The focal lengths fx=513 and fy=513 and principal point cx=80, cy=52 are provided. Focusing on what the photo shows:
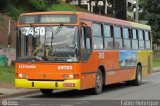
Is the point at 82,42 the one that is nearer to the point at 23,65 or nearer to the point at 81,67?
the point at 81,67

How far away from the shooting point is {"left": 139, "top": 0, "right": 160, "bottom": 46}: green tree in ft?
184

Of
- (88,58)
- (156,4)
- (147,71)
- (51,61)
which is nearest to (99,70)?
(88,58)

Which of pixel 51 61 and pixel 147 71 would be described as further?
pixel 147 71

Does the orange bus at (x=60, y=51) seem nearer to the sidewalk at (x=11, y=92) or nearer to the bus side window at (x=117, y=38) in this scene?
the sidewalk at (x=11, y=92)

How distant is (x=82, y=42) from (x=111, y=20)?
355 centimetres

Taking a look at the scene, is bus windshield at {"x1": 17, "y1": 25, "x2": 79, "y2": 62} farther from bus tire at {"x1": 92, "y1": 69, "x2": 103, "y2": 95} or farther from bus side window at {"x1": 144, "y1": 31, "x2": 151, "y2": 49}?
bus side window at {"x1": 144, "y1": 31, "x2": 151, "y2": 49}

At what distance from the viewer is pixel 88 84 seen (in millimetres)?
18234

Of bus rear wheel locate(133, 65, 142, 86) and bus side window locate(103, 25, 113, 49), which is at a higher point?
bus side window locate(103, 25, 113, 49)

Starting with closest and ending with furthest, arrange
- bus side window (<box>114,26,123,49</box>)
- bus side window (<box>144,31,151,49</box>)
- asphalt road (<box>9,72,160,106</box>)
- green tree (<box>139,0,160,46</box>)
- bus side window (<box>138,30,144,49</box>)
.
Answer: asphalt road (<box>9,72,160,106</box>), bus side window (<box>114,26,123,49</box>), bus side window (<box>138,30,144,49</box>), bus side window (<box>144,31,151,49</box>), green tree (<box>139,0,160,46</box>)

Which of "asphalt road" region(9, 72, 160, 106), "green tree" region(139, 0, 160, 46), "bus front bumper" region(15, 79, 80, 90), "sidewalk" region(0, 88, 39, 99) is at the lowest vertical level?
"asphalt road" region(9, 72, 160, 106)

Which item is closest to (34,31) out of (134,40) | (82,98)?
(82,98)

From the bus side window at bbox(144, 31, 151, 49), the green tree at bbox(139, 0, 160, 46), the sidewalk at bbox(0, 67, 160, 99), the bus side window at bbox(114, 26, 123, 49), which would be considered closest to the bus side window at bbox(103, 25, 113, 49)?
the bus side window at bbox(114, 26, 123, 49)

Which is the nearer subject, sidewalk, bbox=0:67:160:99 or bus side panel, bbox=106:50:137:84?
sidewalk, bbox=0:67:160:99

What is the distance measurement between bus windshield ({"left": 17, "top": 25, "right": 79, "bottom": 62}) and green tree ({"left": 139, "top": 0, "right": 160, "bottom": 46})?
38.7 metres
